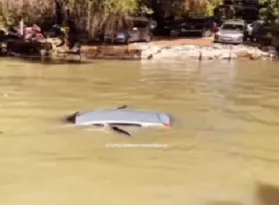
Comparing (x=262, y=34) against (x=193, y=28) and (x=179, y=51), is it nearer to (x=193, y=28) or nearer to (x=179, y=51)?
(x=193, y=28)

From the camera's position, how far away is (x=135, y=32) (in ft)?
125

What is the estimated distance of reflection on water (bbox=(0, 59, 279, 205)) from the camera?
33.2ft

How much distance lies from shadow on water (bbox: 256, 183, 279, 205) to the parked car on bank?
28.8 meters

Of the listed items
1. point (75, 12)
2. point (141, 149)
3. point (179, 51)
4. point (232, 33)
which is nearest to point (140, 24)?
point (179, 51)

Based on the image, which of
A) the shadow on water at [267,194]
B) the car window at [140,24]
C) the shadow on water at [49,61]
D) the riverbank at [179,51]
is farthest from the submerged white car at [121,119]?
the car window at [140,24]

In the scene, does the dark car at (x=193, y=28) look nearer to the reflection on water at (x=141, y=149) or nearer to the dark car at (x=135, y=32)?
the dark car at (x=135, y=32)

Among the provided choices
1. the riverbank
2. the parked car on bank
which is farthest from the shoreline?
the parked car on bank

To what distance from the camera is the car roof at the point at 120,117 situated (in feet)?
45.4

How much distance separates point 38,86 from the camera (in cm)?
2173

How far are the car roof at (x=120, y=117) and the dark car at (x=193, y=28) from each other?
98.8 ft

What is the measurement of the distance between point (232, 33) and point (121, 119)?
26614 mm

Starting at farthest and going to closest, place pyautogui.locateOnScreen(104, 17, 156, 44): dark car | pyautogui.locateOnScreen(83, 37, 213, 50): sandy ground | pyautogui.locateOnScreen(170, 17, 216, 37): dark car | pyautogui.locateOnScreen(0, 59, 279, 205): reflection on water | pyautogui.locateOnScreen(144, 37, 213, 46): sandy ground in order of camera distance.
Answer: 1. pyautogui.locateOnScreen(170, 17, 216, 37): dark car
2. pyautogui.locateOnScreen(144, 37, 213, 46): sandy ground
3. pyautogui.locateOnScreen(104, 17, 156, 44): dark car
4. pyautogui.locateOnScreen(83, 37, 213, 50): sandy ground
5. pyautogui.locateOnScreen(0, 59, 279, 205): reflection on water

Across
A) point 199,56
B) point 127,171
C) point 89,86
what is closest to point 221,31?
point 199,56

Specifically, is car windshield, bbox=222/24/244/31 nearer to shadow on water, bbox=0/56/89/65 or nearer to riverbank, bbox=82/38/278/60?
riverbank, bbox=82/38/278/60
